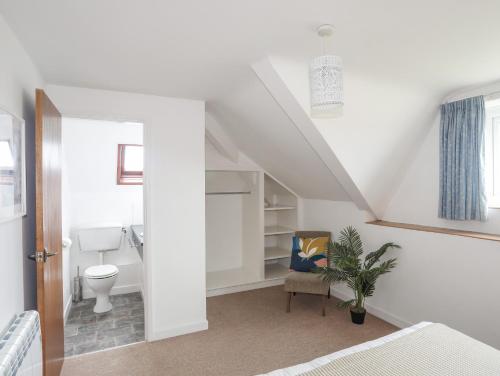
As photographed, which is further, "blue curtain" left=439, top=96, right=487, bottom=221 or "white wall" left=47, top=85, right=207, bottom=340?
"white wall" left=47, top=85, right=207, bottom=340

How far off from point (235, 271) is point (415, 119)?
2974mm

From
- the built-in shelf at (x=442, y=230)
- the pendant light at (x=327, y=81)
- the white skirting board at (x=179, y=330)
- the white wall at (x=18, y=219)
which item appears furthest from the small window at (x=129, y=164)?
the pendant light at (x=327, y=81)

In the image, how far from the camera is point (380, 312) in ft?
10.5

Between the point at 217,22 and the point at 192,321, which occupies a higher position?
the point at 217,22

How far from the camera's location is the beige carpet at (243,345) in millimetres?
2385

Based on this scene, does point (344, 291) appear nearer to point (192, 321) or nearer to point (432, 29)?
point (192, 321)

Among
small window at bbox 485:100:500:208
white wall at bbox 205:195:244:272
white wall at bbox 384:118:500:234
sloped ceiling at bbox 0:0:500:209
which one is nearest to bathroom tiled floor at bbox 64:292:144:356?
white wall at bbox 205:195:244:272

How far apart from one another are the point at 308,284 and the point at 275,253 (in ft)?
4.08

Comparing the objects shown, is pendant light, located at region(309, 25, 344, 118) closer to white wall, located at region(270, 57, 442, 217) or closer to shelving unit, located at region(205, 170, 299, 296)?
white wall, located at region(270, 57, 442, 217)

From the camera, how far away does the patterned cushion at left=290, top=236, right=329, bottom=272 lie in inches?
138

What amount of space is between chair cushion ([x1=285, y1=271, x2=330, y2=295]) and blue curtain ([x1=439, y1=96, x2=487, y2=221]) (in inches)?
51.5

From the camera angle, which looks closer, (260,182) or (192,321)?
(192,321)

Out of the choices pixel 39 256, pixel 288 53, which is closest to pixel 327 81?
pixel 288 53

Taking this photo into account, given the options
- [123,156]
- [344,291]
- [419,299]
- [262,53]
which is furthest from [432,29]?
[123,156]
